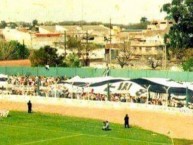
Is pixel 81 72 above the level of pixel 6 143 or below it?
above

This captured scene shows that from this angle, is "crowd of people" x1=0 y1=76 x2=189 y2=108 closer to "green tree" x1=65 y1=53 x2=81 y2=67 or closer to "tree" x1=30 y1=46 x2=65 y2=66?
"tree" x1=30 y1=46 x2=65 y2=66

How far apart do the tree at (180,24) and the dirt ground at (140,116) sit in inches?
1289

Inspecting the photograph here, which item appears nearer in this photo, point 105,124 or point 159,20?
point 105,124

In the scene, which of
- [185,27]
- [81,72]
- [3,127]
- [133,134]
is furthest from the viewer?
[185,27]

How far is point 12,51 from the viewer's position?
113750mm

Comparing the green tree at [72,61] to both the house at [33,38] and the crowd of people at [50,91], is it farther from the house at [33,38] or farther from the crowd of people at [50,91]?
the house at [33,38]

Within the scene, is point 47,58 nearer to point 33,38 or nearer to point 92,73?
point 92,73

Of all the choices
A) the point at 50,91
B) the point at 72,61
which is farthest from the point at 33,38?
the point at 50,91

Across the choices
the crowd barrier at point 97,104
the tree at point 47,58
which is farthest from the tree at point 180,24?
the crowd barrier at point 97,104

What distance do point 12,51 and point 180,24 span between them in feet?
139

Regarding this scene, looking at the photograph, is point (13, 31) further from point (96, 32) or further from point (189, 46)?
point (189, 46)

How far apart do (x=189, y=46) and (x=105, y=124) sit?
4772 cm

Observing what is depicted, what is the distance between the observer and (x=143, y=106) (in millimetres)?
50906

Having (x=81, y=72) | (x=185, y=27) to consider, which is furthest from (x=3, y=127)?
(x=185, y=27)
